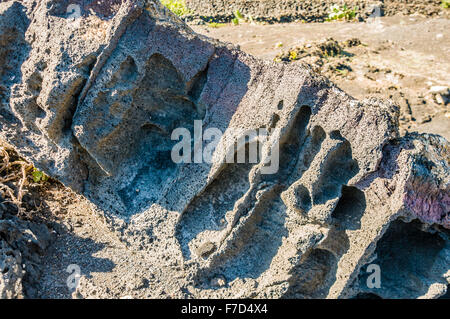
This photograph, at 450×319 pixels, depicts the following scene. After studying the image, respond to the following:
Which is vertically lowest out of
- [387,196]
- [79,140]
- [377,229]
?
[377,229]

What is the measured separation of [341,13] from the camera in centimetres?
809

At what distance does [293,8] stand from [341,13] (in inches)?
36.4

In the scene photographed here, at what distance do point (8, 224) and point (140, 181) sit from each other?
96cm

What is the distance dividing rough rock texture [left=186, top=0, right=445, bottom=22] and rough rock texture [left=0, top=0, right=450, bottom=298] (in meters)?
5.81

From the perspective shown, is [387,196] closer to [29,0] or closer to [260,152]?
[260,152]

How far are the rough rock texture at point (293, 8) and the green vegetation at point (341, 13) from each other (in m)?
0.09

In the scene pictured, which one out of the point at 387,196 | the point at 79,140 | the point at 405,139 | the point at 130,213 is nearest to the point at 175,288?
the point at 130,213

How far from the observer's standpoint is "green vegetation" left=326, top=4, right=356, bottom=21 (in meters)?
8.07

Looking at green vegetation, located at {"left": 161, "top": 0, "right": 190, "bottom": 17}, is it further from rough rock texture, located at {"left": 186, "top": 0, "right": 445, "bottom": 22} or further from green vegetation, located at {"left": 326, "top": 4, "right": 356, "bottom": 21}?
green vegetation, located at {"left": 326, "top": 4, "right": 356, "bottom": 21}

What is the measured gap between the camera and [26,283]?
2953mm
